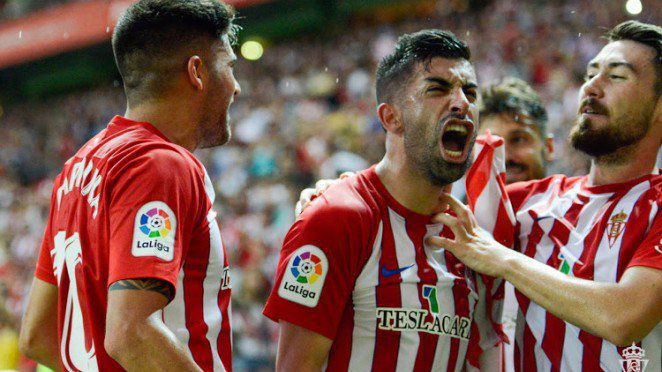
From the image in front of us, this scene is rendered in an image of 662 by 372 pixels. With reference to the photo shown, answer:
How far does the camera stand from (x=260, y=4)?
12.4 meters

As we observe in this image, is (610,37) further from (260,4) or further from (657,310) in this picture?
(260,4)

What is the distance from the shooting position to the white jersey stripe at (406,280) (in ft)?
8.07

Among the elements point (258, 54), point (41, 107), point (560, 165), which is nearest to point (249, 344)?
point (560, 165)

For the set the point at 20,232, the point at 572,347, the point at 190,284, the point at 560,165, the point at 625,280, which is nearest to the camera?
the point at 190,284

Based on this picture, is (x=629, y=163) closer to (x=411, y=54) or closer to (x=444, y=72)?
(x=444, y=72)

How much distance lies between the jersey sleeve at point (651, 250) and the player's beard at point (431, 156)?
618mm

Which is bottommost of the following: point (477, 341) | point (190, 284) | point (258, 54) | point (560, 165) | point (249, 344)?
point (249, 344)

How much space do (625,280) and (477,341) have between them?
51 centimetres

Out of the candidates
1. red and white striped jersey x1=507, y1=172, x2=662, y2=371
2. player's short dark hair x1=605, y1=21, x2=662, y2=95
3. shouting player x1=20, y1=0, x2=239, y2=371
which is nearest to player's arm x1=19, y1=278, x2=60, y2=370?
shouting player x1=20, y1=0, x2=239, y2=371

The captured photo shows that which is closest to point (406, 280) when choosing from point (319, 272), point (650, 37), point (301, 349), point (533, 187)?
point (319, 272)

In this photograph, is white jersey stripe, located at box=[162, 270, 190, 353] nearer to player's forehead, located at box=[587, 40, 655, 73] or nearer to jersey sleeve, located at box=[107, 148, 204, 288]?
jersey sleeve, located at box=[107, 148, 204, 288]

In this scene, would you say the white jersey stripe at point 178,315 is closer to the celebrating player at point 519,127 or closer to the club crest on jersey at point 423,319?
the club crest on jersey at point 423,319

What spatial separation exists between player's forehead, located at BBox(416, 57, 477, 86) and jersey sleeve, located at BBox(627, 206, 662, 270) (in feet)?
2.52

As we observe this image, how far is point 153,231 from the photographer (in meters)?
1.93
